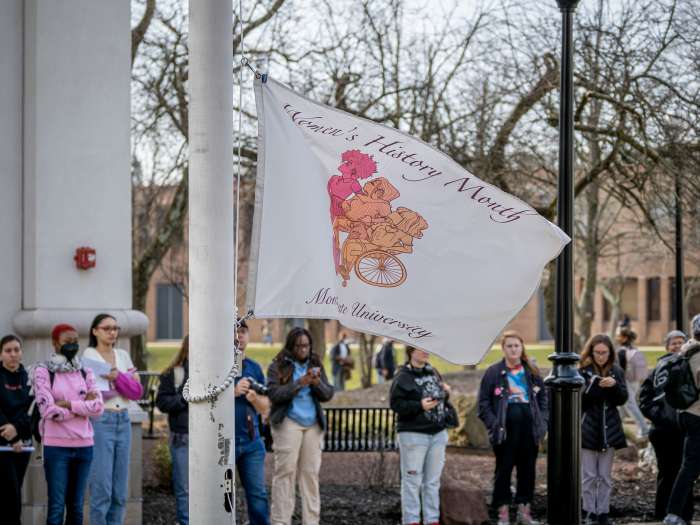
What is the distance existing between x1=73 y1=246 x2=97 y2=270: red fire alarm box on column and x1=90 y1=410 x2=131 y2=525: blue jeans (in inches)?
64.2

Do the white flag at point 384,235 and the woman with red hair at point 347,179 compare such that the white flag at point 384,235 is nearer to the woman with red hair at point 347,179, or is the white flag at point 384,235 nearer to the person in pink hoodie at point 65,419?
the woman with red hair at point 347,179

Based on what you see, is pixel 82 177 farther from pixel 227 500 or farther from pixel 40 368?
pixel 227 500

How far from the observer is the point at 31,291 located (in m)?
10.1

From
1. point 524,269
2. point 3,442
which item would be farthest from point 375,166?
point 3,442

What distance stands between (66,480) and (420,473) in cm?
314

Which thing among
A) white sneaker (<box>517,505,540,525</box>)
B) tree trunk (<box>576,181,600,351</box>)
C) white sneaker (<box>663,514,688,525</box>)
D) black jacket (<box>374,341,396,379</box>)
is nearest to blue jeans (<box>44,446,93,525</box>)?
white sneaker (<box>517,505,540,525</box>)

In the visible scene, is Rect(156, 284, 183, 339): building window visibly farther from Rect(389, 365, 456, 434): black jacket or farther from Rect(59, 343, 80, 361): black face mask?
Rect(59, 343, 80, 361): black face mask

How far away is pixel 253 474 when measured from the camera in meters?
9.48

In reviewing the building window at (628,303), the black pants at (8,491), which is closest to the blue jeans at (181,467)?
the black pants at (8,491)

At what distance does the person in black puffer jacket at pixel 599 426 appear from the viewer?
1070cm

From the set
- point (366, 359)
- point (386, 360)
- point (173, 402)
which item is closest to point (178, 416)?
point (173, 402)

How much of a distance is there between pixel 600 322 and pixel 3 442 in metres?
64.7

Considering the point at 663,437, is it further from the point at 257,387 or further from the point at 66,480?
the point at 66,480

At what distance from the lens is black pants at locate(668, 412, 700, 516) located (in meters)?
9.75
